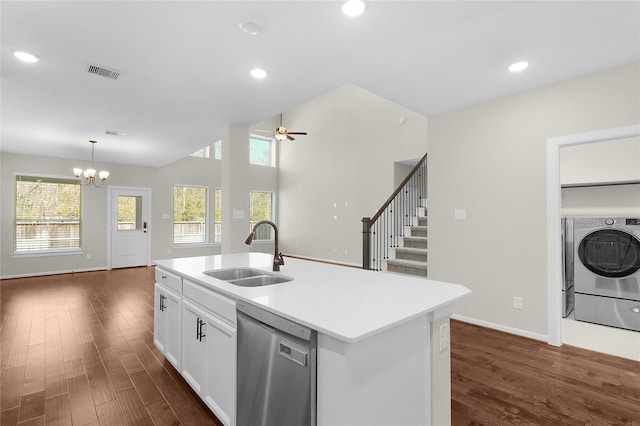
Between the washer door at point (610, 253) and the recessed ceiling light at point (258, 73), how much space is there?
3.93 metres

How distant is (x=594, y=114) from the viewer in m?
2.78

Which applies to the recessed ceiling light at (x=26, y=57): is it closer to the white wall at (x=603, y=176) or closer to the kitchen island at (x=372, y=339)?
the kitchen island at (x=372, y=339)

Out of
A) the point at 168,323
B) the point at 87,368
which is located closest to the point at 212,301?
the point at 168,323

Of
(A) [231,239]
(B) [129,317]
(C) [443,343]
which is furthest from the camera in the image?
(A) [231,239]

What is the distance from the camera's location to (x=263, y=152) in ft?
32.3

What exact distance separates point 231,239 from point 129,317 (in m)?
1.52

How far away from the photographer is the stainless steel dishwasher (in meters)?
1.19

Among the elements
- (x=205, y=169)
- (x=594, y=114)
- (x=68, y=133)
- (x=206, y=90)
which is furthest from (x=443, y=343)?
(x=205, y=169)

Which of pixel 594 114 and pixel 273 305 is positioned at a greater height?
pixel 594 114

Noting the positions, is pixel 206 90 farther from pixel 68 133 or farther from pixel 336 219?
pixel 336 219

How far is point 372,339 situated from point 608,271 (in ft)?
12.2

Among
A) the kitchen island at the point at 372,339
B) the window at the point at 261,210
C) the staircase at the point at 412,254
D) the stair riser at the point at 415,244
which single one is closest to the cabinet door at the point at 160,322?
the kitchen island at the point at 372,339

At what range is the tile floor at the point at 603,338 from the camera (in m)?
2.84

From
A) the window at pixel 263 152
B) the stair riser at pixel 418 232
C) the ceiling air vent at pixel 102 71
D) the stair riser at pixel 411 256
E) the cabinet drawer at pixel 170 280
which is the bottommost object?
the stair riser at pixel 411 256
